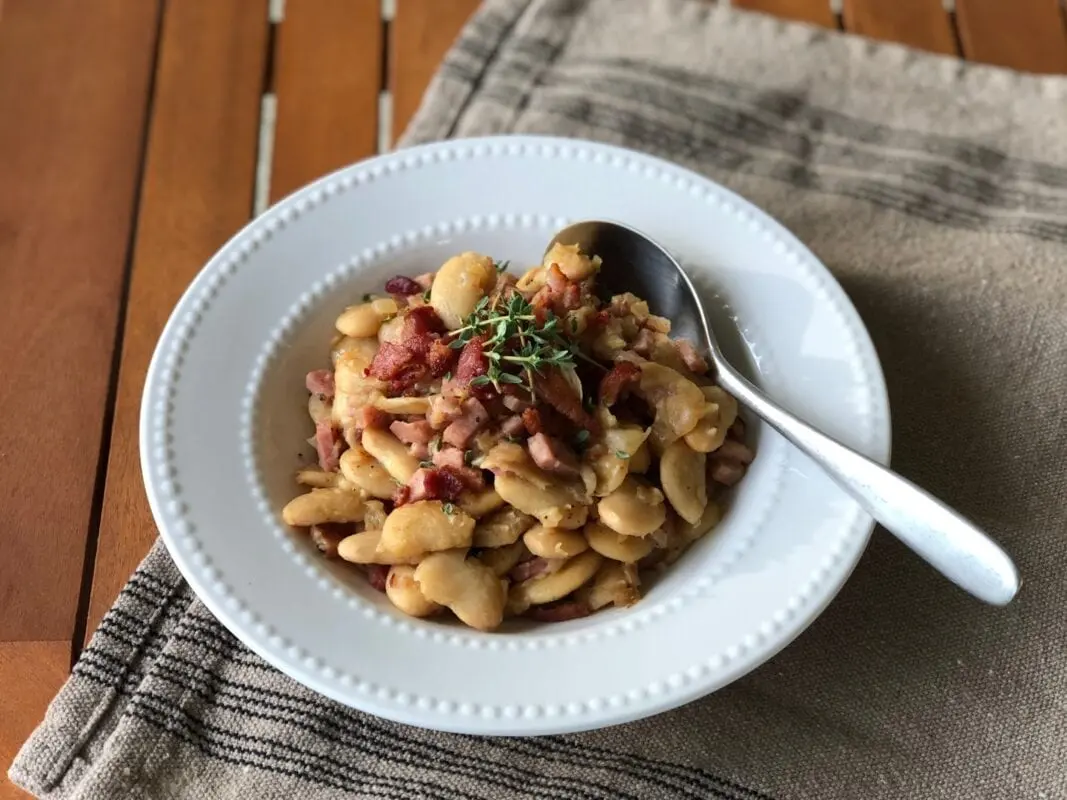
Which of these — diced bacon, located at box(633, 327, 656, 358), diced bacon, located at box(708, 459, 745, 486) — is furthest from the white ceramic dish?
diced bacon, located at box(633, 327, 656, 358)

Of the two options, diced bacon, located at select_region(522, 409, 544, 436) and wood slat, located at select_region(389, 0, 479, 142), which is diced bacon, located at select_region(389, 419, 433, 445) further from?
wood slat, located at select_region(389, 0, 479, 142)

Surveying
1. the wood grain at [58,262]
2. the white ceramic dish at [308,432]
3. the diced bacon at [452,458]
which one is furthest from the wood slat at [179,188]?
the diced bacon at [452,458]

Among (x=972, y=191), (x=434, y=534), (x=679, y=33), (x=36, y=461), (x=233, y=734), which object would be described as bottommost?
(x=233, y=734)

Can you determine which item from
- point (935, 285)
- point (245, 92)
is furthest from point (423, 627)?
point (245, 92)

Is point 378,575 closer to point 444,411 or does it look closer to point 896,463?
point 444,411

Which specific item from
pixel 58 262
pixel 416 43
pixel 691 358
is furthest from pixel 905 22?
pixel 58 262

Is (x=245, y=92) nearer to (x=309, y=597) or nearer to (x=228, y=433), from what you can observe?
(x=228, y=433)
